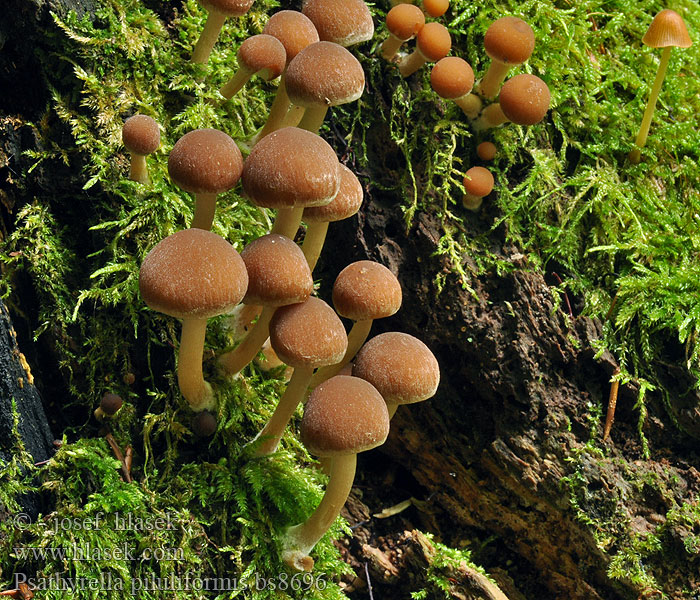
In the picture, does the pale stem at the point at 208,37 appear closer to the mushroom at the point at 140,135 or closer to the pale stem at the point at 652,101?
the mushroom at the point at 140,135

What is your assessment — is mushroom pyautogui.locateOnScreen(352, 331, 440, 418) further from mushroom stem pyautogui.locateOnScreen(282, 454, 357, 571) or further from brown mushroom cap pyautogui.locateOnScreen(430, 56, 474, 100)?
brown mushroom cap pyautogui.locateOnScreen(430, 56, 474, 100)

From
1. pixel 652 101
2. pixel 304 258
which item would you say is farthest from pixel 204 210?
pixel 652 101

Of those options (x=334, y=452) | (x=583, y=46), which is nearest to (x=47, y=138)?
(x=334, y=452)

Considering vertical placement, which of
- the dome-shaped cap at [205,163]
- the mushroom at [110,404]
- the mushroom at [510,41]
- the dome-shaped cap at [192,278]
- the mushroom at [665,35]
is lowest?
the mushroom at [110,404]

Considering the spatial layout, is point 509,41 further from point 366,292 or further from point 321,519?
point 321,519

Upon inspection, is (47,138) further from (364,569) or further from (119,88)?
(364,569)

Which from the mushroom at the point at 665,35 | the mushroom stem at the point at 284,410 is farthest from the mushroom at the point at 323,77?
the mushroom at the point at 665,35

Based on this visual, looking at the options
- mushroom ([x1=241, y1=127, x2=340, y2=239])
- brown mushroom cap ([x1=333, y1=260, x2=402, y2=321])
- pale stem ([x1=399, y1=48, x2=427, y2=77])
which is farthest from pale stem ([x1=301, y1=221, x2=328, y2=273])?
pale stem ([x1=399, y1=48, x2=427, y2=77])
